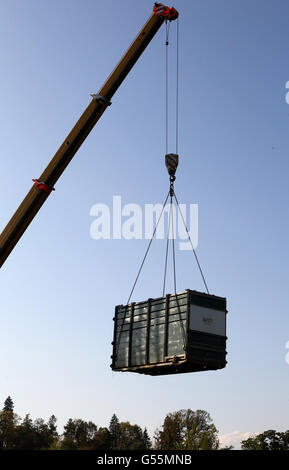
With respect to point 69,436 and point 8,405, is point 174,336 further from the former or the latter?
point 8,405

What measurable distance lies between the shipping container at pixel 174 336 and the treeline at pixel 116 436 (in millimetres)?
37522

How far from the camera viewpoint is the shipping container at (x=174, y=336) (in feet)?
44.2

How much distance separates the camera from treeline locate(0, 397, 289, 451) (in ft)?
225

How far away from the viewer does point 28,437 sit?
253ft

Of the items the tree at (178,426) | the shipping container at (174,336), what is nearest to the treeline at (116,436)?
the tree at (178,426)

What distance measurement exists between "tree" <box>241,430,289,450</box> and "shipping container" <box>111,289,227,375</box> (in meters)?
72.5

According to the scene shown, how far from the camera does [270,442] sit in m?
81.3

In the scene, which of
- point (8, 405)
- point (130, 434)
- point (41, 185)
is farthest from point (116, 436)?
point (41, 185)

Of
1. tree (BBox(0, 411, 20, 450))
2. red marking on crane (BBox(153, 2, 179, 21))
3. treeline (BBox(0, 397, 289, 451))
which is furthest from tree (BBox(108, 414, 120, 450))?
red marking on crane (BBox(153, 2, 179, 21))

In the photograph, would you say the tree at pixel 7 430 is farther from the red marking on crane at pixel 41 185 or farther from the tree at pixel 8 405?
the red marking on crane at pixel 41 185
